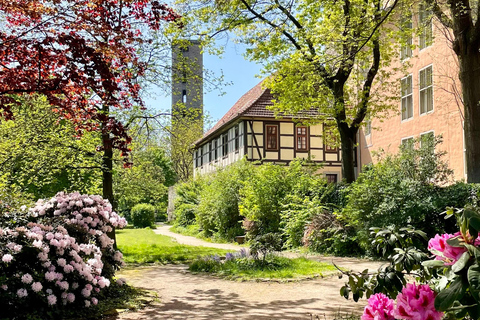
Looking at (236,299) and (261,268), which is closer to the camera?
(236,299)

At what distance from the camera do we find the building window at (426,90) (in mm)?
19514

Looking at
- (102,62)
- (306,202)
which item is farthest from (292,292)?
(306,202)

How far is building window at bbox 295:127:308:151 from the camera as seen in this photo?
27328mm

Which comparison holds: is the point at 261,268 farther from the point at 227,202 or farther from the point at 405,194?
the point at 227,202

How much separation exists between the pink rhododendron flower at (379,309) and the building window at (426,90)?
728 inches

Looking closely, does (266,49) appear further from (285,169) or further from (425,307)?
(425,307)

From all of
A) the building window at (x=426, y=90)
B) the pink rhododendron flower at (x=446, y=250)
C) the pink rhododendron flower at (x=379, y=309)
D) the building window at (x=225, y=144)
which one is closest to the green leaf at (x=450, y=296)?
the pink rhododendron flower at (x=446, y=250)

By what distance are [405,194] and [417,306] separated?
9.51 metres

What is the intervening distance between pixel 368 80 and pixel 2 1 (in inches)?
479

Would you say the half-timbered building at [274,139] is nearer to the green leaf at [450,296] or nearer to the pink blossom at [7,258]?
the pink blossom at [7,258]

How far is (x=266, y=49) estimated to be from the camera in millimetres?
16047

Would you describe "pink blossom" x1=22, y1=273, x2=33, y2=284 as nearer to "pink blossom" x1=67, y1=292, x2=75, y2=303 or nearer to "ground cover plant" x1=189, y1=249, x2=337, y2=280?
"pink blossom" x1=67, y1=292, x2=75, y2=303

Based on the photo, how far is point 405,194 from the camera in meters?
11.3

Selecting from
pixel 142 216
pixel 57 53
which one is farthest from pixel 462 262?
pixel 142 216
